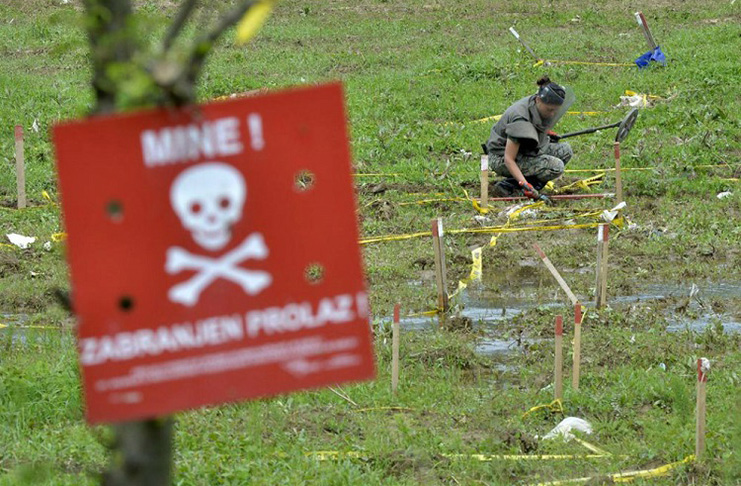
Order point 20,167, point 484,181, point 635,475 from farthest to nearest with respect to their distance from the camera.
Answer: point 20,167, point 484,181, point 635,475

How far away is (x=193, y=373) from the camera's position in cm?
231

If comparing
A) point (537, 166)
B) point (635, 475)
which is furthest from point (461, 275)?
point (635, 475)

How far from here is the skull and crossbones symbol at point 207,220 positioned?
229 cm

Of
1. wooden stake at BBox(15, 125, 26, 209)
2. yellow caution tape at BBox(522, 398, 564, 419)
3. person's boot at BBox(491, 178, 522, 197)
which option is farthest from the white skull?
person's boot at BBox(491, 178, 522, 197)

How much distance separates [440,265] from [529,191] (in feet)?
11.0

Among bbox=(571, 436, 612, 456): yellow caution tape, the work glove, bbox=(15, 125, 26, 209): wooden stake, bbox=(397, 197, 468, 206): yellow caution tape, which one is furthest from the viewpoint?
bbox=(397, 197, 468, 206): yellow caution tape

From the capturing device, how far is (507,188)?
1183 centimetres

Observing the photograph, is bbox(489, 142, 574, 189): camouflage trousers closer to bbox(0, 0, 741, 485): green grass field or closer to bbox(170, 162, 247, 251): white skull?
bbox(0, 0, 741, 485): green grass field

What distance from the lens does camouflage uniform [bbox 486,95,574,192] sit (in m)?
11.4

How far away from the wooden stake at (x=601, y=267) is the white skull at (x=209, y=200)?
590cm

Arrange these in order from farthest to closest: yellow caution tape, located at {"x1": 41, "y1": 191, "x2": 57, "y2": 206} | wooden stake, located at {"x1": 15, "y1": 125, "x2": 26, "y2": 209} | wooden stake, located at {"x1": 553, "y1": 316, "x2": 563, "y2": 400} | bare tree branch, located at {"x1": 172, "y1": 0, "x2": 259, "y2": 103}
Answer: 1. yellow caution tape, located at {"x1": 41, "y1": 191, "x2": 57, "y2": 206}
2. wooden stake, located at {"x1": 15, "y1": 125, "x2": 26, "y2": 209}
3. wooden stake, located at {"x1": 553, "y1": 316, "x2": 563, "y2": 400}
4. bare tree branch, located at {"x1": 172, "y1": 0, "x2": 259, "y2": 103}

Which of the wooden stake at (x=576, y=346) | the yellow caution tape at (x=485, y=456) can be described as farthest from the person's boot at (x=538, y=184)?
the yellow caution tape at (x=485, y=456)

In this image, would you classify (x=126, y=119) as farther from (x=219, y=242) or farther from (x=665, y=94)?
(x=665, y=94)

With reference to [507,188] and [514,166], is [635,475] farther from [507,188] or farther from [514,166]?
[507,188]
